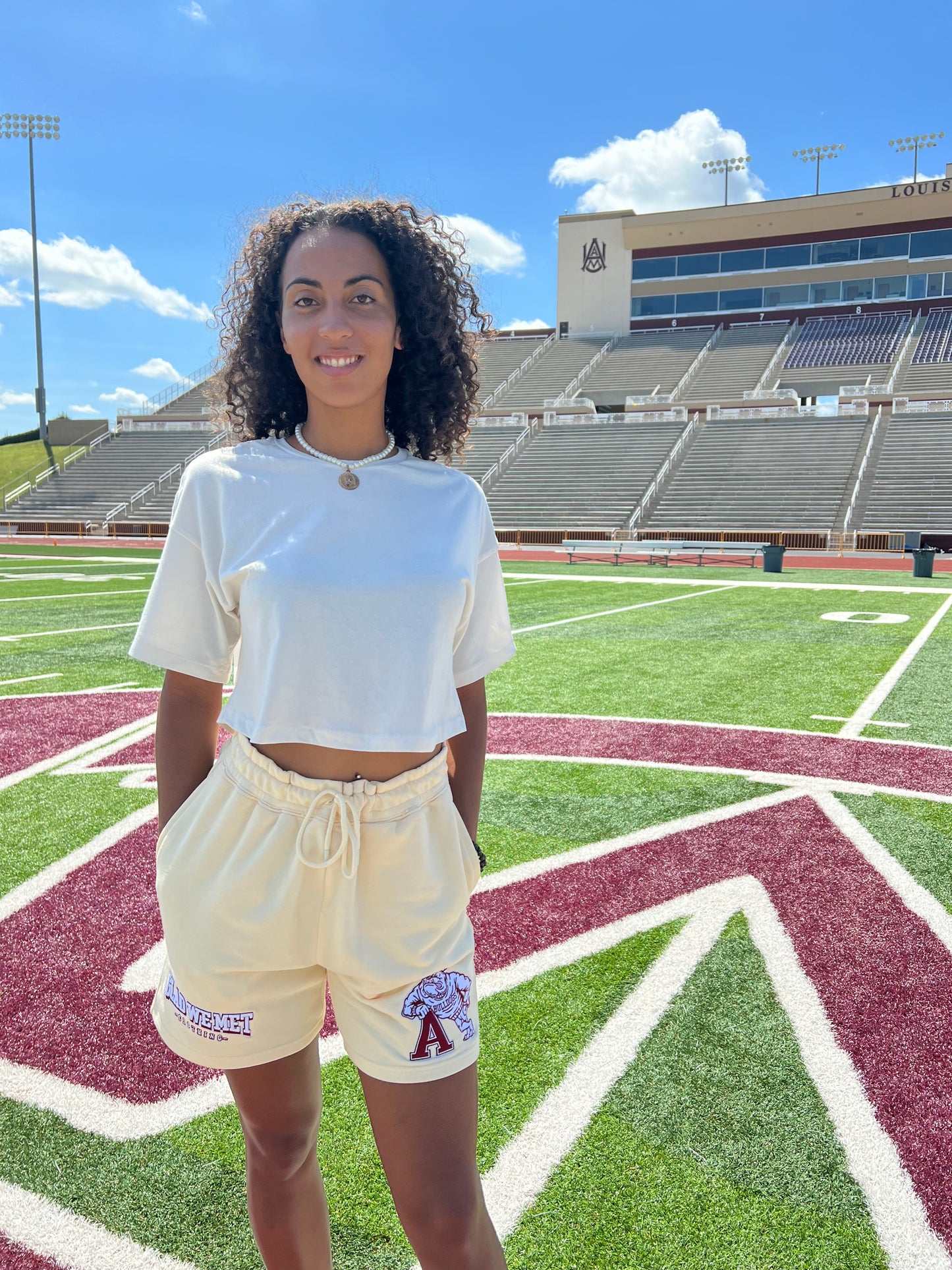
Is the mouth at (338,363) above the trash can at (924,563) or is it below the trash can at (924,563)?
above

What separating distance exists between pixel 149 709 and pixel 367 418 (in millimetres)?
6095

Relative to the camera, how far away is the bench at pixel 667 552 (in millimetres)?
25984

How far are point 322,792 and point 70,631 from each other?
1088 cm

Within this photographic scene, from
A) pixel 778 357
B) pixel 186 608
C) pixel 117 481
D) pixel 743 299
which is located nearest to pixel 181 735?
pixel 186 608

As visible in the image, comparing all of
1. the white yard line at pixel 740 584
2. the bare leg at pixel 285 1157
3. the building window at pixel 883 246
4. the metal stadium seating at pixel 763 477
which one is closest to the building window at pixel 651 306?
the building window at pixel 883 246

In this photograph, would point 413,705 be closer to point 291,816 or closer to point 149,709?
point 291,816

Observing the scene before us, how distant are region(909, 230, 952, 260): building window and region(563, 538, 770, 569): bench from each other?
31.2m

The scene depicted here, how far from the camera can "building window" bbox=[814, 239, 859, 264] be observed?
168 feet

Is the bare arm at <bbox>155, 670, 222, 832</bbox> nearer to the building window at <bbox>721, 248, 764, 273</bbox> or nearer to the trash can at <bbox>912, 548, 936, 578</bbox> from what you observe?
the trash can at <bbox>912, 548, 936, 578</bbox>

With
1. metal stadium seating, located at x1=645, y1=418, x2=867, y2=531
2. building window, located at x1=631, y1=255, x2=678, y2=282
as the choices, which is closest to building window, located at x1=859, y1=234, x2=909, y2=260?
building window, located at x1=631, y1=255, x2=678, y2=282

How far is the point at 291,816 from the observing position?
1.58 metres

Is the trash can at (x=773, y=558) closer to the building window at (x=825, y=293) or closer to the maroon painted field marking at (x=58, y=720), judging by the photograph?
the maroon painted field marking at (x=58, y=720)

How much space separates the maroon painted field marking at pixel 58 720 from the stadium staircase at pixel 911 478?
29.3 metres

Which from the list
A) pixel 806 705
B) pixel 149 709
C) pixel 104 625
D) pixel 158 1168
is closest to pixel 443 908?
pixel 158 1168
